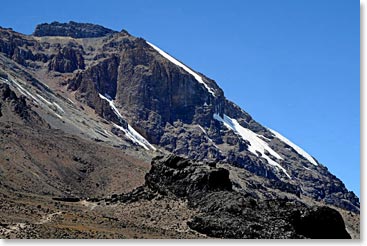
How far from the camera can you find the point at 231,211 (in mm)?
44625

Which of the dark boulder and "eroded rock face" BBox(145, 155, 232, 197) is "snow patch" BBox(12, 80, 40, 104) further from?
the dark boulder

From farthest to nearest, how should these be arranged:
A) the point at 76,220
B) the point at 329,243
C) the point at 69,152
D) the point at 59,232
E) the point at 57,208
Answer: the point at 69,152, the point at 57,208, the point at 76,220, the point at 59,232, the point at 329,243

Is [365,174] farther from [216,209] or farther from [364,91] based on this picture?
[216,209]

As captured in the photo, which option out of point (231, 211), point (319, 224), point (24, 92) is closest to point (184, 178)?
point (231, 211)

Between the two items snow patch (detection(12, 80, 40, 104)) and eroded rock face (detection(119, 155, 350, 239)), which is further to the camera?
snow patch (detection(12, 80, 40, 104))

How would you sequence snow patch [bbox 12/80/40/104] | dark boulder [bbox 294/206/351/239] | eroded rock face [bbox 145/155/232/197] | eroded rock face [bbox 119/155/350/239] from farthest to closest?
snow patch [bbox 12/80/40/104]
eroded rock face [bbox 145/155/232/197]
dark boulder [bbox 294/206/351/239]
eroded rock face [bbox 119/155/350/239]

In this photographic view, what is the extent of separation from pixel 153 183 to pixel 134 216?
7823 mm

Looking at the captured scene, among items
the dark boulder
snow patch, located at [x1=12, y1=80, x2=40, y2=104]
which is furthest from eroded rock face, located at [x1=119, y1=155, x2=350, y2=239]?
Result: snow patch, located at [x1=12, y1=80, x2=40, y2=104]

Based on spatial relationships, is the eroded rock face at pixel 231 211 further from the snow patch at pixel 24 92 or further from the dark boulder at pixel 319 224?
the snow patch at pixel 24 92

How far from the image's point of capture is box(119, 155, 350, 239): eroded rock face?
136 ft

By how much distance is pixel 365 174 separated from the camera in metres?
19.0

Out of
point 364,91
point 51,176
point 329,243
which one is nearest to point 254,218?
point 329,243

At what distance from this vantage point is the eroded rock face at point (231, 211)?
41375mm

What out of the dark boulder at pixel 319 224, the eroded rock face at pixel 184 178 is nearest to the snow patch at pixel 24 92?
the eroded rock face at pixel 184 178
